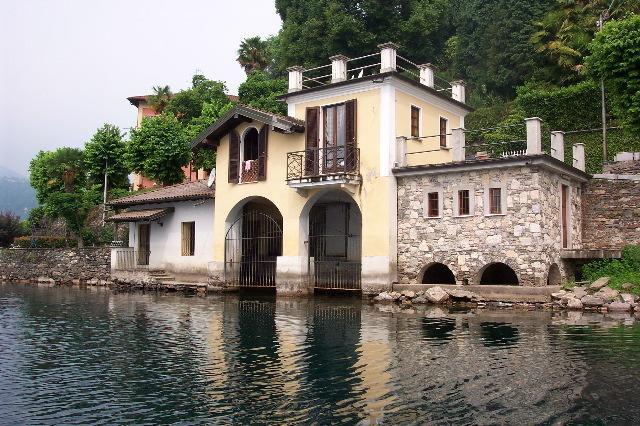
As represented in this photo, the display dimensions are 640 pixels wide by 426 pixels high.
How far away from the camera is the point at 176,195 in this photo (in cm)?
3291

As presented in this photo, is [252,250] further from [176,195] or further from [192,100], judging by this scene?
[192,100]

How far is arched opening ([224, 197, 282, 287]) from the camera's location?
3042 centimetres

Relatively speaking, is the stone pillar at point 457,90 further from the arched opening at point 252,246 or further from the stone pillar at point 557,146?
the arched opening at point 252,246

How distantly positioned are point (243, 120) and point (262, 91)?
20.1 metres

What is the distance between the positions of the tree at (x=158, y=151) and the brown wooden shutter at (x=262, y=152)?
51.6ft

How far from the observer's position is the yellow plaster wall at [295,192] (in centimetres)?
2548

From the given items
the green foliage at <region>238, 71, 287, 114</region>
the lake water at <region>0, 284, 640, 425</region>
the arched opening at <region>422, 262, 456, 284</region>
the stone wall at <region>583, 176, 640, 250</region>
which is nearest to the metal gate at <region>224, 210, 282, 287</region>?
the arched opening at <region>422, 262, 456, 284</region>

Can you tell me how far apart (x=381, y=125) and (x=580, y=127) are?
17.2 meters

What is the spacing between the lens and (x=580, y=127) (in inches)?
1468

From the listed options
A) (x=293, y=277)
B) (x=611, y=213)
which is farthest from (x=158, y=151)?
(x=611, y=213)

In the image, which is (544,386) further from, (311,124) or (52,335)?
(311,124)

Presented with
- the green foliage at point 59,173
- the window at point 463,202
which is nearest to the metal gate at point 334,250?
the window at point 463,202

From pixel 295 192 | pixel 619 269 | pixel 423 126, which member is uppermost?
pixel 423 126

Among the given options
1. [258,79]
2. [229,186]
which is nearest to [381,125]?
[229,186]
